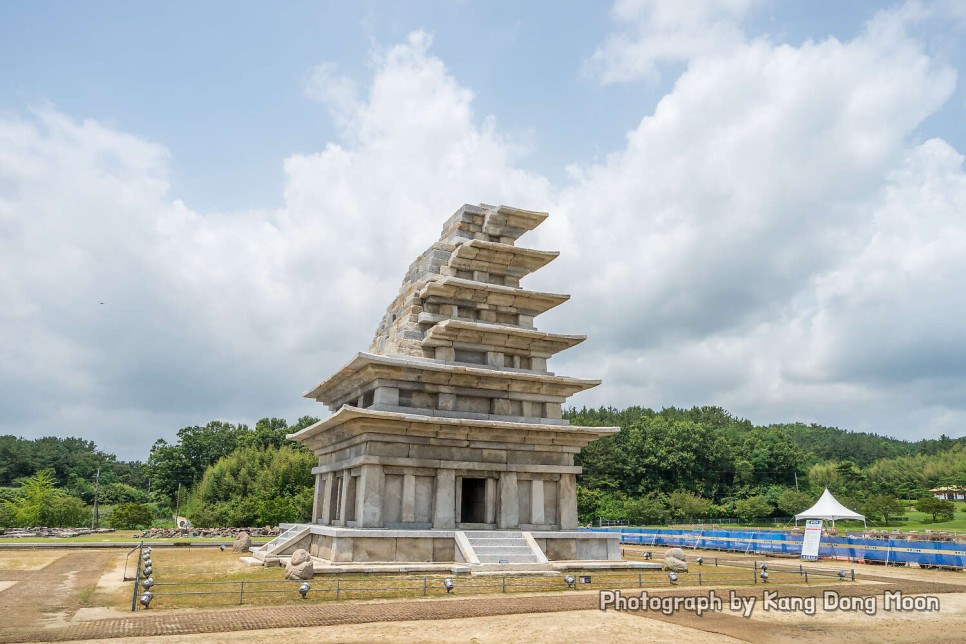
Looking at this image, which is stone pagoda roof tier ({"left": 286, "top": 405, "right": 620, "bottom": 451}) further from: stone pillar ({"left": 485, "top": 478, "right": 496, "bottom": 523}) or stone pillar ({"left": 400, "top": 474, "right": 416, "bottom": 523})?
stone pillar ({"left": 485, "top": 478, "right": 496, "bottom": 523})

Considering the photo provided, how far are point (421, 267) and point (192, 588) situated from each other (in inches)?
747

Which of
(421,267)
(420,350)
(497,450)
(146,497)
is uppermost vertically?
(421,267)

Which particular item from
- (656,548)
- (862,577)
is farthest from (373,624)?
(656,548)

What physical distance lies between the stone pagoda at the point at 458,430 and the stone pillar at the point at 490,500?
0.05 meters

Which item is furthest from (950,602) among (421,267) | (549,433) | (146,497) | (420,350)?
(146,497)

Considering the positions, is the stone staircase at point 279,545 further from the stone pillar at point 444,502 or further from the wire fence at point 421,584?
the stone pillar at point 444,502

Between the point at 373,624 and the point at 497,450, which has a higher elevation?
the point at 497,450

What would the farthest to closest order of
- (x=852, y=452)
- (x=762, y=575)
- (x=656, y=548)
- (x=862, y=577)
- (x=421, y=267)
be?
(x=852, y=452) → (x=656, y=548) → (x=421, y=267) → (x=862, y=577) → (x=762, y=575)

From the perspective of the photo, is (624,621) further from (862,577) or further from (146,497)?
(146,497)

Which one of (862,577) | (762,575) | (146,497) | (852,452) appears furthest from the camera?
(852,452)

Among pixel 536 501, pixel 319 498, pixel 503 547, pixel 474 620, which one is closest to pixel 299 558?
pixel 474 620

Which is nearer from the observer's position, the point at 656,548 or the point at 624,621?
the point at 624,621

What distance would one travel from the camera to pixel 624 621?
15.4 metres

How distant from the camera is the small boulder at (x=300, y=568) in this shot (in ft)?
64.9
